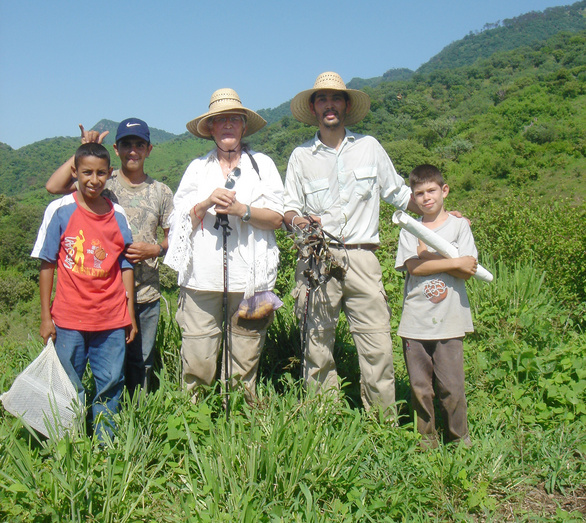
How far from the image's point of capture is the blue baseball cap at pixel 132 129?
324 cm

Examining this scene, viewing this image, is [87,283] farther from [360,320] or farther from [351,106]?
[351,106]

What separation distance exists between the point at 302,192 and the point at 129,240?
113 centimetres

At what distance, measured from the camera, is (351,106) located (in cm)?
360

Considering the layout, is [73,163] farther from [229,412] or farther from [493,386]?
[493,386]

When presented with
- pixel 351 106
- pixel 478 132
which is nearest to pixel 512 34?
pixel 478 132

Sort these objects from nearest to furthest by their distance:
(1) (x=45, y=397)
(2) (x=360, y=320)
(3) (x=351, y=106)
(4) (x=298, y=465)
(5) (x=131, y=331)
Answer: (4) (x=298, y=465) → (1) (x=45, y=397) → (5) (x=131, y=331) → (2) (x=360, y=320) → (3) (x=351, y=106)

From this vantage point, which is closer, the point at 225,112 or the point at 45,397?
the point at 45,397

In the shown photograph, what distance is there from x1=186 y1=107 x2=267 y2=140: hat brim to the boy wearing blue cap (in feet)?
1.02

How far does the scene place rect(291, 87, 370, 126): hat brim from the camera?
3410mm

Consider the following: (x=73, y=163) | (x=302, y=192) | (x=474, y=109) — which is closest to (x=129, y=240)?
(x=73, y=163)

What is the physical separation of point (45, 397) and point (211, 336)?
0.96 meters

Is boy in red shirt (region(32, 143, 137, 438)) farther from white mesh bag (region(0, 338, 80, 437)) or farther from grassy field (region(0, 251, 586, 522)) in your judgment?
grassy field (region(0, 251, 586, 522))

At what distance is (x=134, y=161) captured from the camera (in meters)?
3.30

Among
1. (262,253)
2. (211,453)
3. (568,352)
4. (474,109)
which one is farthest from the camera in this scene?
(474,109)
